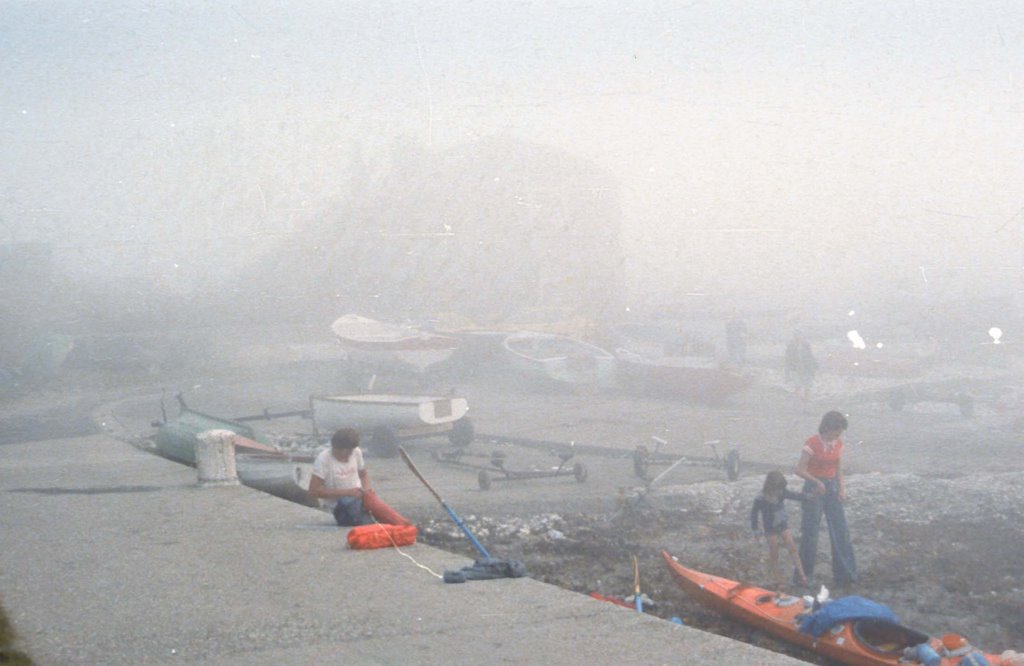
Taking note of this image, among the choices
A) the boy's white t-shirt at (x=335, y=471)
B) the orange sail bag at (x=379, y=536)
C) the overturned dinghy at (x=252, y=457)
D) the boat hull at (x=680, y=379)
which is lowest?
the boat hull at (x=680, y=379)

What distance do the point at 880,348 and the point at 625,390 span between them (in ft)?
27.8

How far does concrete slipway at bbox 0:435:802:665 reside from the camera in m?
4.02

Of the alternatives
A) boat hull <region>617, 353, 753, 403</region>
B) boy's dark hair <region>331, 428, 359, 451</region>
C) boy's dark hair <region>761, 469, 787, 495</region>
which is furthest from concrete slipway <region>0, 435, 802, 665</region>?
boat hull <region>617, 353, 753, 403</region>

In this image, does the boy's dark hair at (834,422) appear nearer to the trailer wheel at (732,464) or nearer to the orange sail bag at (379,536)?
the orange sail bag at (379,536)

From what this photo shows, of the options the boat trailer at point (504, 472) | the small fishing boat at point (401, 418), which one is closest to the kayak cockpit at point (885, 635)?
the boat trailer at point (504, 472)

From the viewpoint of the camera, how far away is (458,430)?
44.1 feet

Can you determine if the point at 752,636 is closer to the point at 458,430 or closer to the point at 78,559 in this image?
the point at 78,559

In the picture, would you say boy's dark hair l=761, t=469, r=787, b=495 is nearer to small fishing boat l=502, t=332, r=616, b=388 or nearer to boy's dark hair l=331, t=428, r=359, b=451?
boy's dark hair l=331, t=428, r=359, b=451

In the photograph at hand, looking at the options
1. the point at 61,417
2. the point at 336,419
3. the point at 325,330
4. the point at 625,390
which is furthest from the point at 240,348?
the point at 336,419

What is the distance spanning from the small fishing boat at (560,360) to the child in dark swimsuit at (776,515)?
1436 cm

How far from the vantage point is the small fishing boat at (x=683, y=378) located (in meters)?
20.1

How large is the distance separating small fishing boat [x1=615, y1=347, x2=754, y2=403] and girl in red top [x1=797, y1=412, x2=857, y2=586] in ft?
41.9

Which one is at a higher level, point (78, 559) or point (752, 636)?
point (78, 559)

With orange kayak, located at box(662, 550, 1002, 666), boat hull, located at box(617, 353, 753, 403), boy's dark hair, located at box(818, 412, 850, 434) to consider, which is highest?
boy's dark hair, located at box(818, 412, 850, 434)
